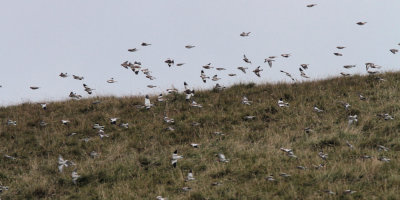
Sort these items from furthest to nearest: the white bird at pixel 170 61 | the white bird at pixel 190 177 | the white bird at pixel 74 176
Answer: the white bird at pixel 170 61 → the white bird at pixel 74 176 → the white bird at pixel 190 177

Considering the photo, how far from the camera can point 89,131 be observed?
1672 centimetres

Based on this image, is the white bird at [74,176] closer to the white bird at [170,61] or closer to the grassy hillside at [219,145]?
the grassy hillside at [219,145]

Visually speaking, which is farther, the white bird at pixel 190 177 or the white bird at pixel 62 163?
the white bird at pixel 62 163

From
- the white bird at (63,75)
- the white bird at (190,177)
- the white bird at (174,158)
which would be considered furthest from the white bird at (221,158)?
the white bird at (63,75)

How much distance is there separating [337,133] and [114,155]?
7.17 meters

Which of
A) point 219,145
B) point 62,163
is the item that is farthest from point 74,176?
point 219,145

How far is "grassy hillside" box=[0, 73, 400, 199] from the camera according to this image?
1082 centimetres

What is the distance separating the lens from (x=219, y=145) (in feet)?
46.4

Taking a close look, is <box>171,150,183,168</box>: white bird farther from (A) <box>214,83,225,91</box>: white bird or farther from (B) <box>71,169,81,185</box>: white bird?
(A) <box>214,83,225,91</box>: white bird

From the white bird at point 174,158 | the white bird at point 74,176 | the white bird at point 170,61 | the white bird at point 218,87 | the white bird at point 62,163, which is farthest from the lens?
the white bird at point 218,87

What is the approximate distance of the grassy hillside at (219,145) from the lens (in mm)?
10819

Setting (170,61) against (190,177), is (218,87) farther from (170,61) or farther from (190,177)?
(190,177)

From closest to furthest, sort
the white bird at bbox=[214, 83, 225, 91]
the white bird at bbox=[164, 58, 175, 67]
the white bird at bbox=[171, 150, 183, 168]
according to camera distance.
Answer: the white bird at bbox=[171, 150, 183, 168] → the white bird at bbox=[164, 58, 175, 67] → the white bird at bbox=[214, 83, 225, 91]

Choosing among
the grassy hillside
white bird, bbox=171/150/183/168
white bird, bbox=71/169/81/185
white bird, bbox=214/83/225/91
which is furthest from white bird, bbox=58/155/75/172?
white bird, bbox=214/83/225/91
